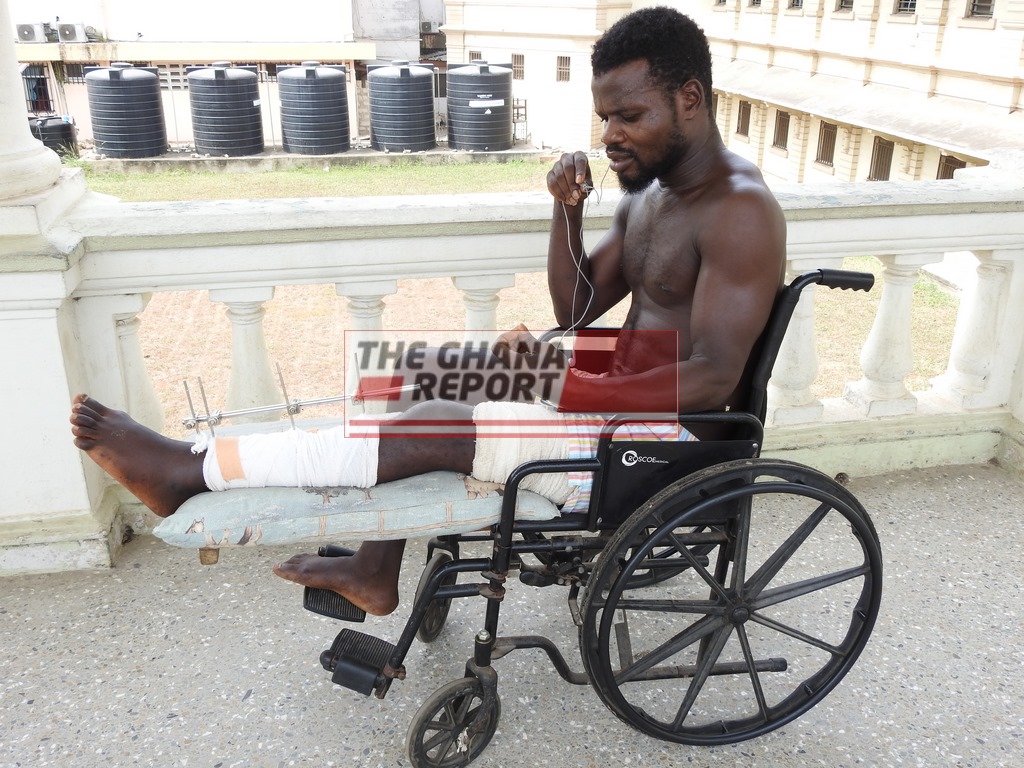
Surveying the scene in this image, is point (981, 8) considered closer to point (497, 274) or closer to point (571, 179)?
point (497, 274)

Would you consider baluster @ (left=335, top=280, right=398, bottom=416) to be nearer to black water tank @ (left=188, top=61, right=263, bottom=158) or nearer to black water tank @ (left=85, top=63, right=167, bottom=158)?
black water tank @ (left=188, top=61, right=263, bottom=158)

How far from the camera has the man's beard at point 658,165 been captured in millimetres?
2123

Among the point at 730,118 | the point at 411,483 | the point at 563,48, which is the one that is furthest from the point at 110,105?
the point at 411,483

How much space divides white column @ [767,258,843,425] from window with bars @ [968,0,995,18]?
14898mm

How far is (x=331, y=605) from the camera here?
2.20 meters

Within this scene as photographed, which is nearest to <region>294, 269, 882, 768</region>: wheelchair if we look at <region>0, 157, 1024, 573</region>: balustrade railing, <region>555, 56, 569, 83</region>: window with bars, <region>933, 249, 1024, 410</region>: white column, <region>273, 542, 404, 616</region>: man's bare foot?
<region>273, 542, 404, 616</region>: man's bare foot

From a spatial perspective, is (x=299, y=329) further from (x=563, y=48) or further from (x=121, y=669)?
(x=563, y=48)

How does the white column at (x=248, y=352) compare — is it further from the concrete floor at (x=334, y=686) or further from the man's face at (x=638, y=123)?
the man's face at (x=638, y=123)

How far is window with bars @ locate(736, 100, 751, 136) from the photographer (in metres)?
24.0

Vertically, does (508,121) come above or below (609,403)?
below

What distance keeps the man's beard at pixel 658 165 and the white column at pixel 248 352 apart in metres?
1.22

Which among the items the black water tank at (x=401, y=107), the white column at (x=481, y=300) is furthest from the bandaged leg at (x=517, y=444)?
the black water tank at (x=401, y=107)

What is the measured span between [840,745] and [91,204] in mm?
2639

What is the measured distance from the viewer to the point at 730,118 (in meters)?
24.7
